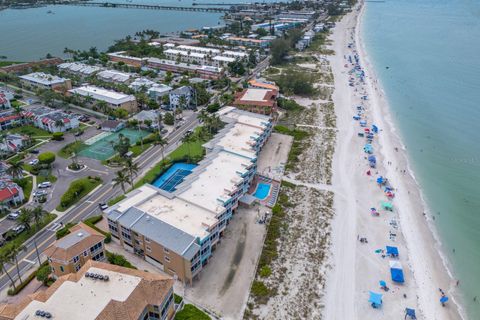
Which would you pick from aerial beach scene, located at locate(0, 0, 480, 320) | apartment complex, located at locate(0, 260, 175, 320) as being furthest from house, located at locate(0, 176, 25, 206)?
apartment complex, located at locate(0, 260, 175, 320)

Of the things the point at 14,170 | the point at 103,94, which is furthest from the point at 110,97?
the point at 14,170

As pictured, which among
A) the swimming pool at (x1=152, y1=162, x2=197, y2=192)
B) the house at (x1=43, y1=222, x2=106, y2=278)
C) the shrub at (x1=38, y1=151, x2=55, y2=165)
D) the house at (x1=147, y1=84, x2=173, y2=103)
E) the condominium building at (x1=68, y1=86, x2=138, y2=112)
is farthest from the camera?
the house at (x1=147, y1=84, x2=173, y2=103)

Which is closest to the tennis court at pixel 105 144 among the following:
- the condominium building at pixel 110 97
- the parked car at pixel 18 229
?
the condominium building at pixel 110 97

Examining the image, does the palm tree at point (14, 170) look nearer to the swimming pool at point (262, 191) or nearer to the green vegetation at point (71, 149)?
the green vegetation at point (71, 149)

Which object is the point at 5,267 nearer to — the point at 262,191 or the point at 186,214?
the point at 186,214

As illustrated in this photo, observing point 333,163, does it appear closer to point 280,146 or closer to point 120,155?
point 280,146

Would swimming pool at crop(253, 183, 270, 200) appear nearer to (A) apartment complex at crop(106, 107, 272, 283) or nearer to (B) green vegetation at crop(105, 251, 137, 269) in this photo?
(A) apartment complex at crop(106, 107, 272, 283)
